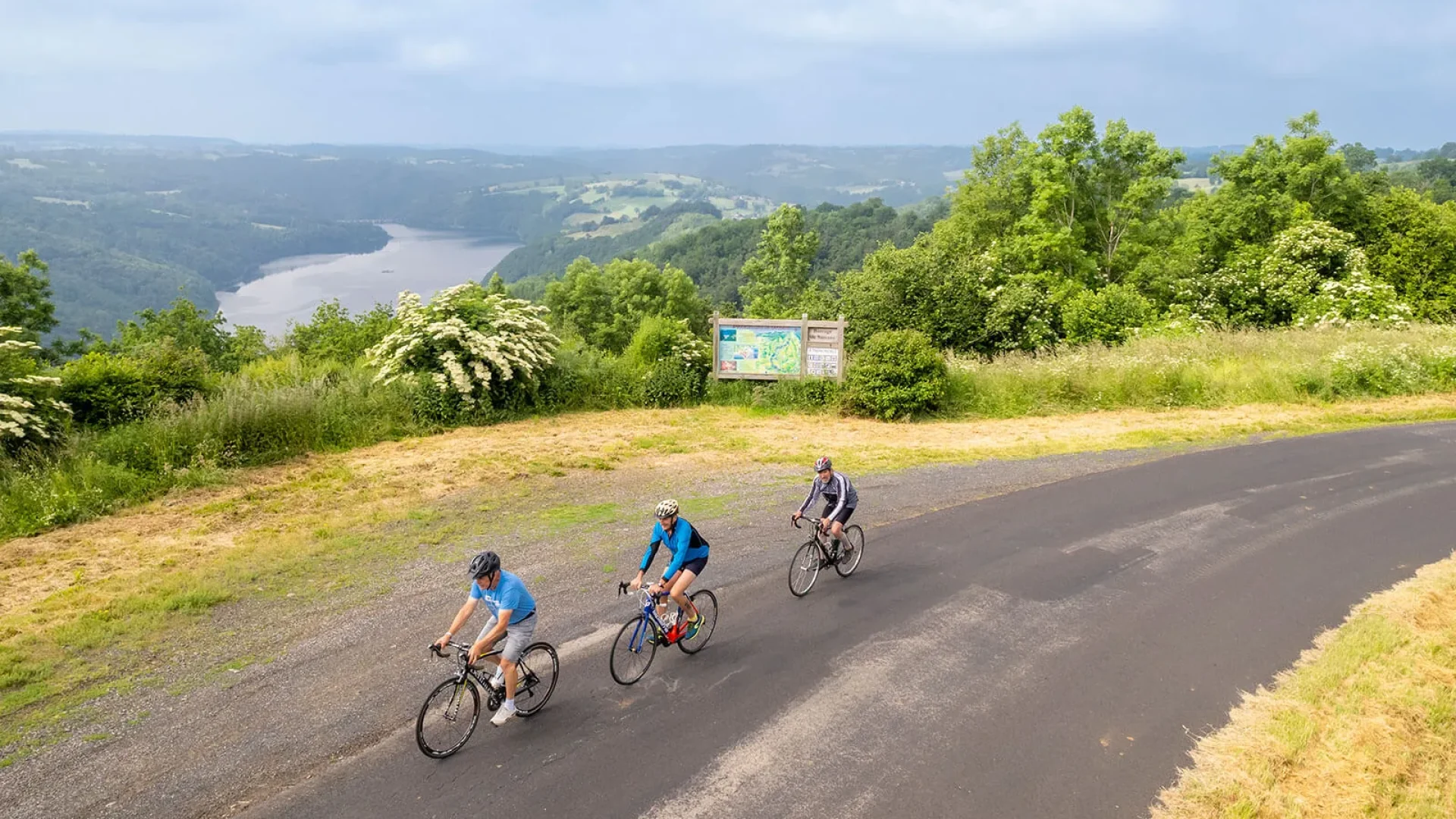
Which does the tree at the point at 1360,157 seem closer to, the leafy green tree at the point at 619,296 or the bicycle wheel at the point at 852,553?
the leafy green tree at the point at 619,296

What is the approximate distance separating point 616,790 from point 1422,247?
46587 millimetres

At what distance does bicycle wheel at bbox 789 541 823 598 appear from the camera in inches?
386

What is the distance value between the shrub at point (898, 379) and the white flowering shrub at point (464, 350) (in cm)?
834

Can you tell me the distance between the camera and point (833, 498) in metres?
9.98

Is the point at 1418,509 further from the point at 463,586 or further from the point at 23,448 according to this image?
the point at 23,448

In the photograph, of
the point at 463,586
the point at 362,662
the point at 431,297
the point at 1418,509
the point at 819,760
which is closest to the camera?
the point at 819,760

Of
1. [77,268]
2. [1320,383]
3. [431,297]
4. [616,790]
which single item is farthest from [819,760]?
[77,268]

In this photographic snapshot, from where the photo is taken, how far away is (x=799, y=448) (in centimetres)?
1717

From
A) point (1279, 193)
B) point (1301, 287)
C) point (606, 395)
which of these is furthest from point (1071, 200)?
point (606, 395)

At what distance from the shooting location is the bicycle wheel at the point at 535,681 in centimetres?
726

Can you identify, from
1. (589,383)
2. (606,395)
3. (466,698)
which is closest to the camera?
(466,698)

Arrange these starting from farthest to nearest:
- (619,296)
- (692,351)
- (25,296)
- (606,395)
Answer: (619,296), (25,296), (692,351), (606,395)

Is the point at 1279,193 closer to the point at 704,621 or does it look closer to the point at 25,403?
the point at 704,621

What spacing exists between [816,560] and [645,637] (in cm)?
297
